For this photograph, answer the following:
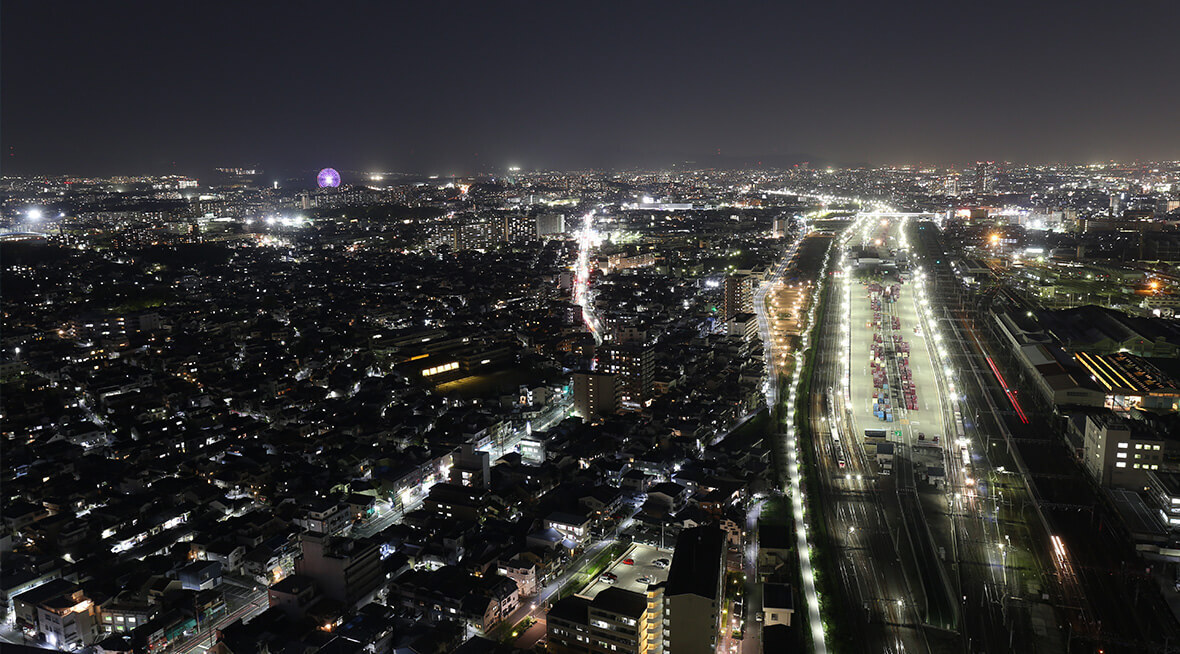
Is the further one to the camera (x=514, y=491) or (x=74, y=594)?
(x=514, y=491)

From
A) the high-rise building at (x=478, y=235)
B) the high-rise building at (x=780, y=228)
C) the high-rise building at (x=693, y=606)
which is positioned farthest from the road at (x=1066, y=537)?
the high-rise building at (x=478, y=235)

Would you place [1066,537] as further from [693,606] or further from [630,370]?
[630,370]

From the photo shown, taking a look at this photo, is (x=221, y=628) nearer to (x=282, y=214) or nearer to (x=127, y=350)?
(x=127, y=350)

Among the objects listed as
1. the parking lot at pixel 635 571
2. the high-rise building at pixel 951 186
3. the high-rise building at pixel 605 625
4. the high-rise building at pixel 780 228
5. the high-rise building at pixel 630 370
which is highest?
the high-rise building at pixel 951 186

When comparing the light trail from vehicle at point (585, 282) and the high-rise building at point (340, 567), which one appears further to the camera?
the light trail from vehicle at point (585, 282)

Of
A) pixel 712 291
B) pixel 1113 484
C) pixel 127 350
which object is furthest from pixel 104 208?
pixel 1113 484

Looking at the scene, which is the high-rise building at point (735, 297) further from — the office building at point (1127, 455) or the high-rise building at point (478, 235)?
the high-rise building at point (478, 235)

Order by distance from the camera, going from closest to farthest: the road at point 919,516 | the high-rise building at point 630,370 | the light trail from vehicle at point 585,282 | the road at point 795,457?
1. the road at point 919,516
2. the road at point 795,457
3. the high-rise building at point 630,370
4. the light trail from vehicle at point 585,282
